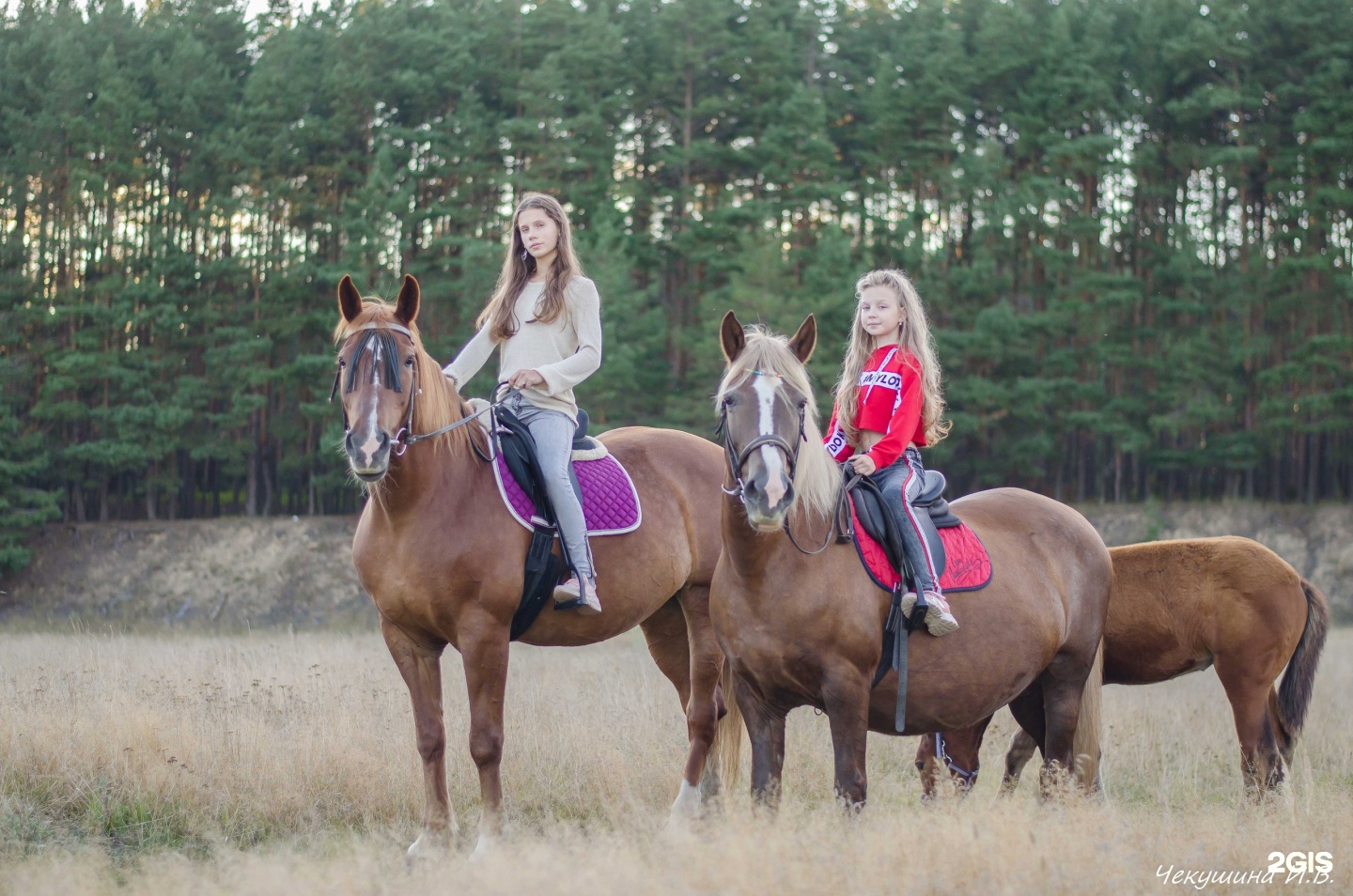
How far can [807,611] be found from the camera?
16.3 ft

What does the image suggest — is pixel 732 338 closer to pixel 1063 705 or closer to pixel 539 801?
pixel 1063 705

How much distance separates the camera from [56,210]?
33.4 m

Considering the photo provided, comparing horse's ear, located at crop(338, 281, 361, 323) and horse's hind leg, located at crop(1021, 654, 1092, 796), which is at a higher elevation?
horse's ear, located at crop(338, 281, 361, 323)

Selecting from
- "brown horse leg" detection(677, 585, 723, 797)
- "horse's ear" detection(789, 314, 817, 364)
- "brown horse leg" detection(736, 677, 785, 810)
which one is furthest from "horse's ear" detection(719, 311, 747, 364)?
"brown horse leg" detection(677, 585, 723, 797)

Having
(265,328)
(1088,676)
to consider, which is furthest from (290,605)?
(1088,676)

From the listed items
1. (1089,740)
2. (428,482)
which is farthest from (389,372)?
(1089,740)

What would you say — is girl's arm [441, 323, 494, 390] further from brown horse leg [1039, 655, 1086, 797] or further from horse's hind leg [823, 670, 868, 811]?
brown horse leg [1039, 655, 1086, 797]

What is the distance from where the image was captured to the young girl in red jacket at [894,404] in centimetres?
529

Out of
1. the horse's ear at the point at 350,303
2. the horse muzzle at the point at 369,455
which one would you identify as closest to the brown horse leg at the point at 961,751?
the horse muzzle at the point at 369,455

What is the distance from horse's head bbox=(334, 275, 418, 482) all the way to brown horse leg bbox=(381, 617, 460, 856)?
107 centimetres

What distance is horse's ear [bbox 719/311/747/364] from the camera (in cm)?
497

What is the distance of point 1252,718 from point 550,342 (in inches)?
189

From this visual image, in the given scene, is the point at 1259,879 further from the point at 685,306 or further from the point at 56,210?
the point at 56,210

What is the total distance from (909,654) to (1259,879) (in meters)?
1.60
